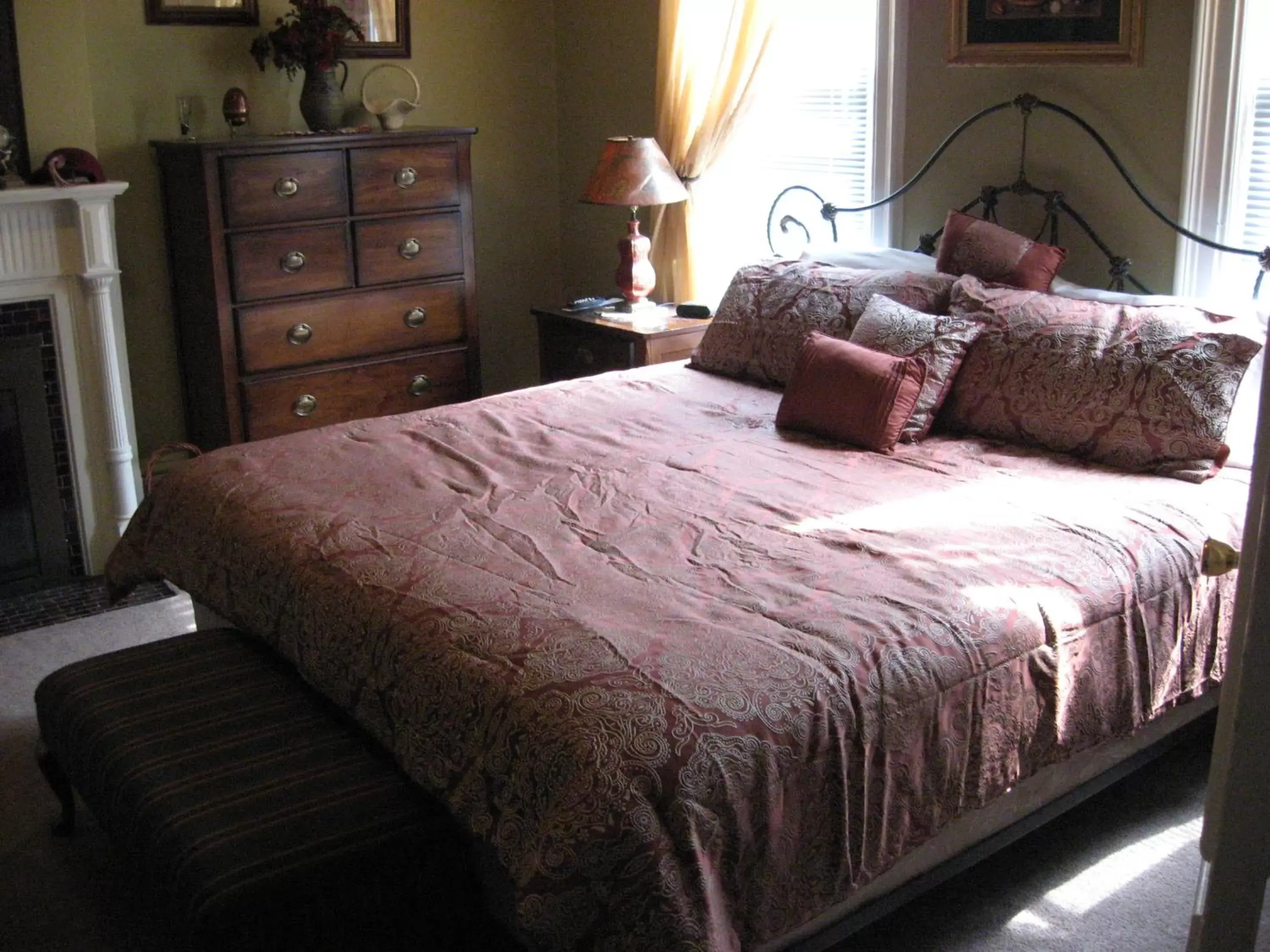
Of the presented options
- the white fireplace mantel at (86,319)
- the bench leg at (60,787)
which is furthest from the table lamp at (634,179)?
the bench leg at (60,787)

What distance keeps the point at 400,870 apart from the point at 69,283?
2.74 meters

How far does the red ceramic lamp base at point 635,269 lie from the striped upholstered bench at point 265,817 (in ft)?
7.68

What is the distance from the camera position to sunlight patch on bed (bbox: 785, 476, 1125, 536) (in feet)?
8.42

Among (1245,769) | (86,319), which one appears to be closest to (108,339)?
(86,319)

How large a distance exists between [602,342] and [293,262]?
105 cm

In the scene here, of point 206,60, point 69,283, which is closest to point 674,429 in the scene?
point 69,283

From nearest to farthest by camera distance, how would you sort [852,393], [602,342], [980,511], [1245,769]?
[1245,769], [980,511], [852,393], [602,342]

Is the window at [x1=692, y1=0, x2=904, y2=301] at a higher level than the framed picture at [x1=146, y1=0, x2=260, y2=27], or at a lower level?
lower

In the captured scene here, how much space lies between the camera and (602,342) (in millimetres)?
4398

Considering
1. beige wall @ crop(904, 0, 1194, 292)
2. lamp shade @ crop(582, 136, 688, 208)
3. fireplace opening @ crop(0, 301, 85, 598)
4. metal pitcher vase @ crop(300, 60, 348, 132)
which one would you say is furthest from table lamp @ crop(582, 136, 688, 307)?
fireplace opening @ crop(0, 301, 85, 598)

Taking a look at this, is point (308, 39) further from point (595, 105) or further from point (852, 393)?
point (852, 393)

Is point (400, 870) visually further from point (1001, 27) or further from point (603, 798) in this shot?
point (1001, 27)

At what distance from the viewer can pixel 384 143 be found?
4.46m

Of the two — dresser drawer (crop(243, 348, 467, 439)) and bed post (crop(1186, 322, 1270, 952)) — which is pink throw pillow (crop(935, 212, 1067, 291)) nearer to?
dresser drawer (crop(243, 348, 467, 439))
